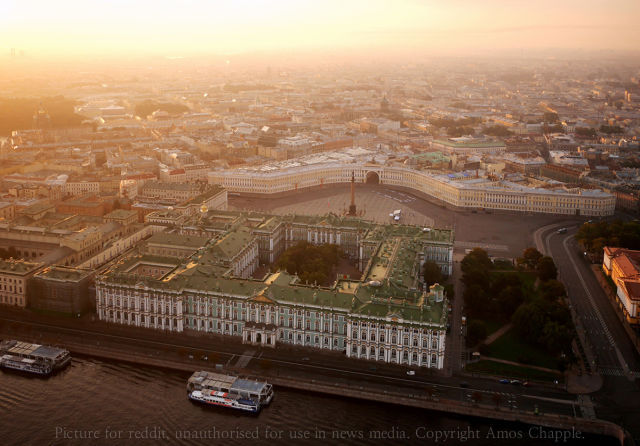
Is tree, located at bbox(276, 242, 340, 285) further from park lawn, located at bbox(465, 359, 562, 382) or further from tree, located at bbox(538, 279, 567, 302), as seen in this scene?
tree, located at bbox(538, 279, 567, 302)

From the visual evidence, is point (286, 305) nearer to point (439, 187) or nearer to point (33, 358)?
point (33, 358)

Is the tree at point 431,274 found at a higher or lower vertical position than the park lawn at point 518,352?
higher

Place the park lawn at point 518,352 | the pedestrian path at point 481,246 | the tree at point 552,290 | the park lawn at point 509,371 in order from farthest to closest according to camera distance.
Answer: the pedestrian path at point 481,246 → the tree at point 552,290 → the park lawn at point 518,352 → the park lawn at point 509,371

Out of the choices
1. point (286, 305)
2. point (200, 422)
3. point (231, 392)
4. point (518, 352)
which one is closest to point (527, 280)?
point (518, 352)

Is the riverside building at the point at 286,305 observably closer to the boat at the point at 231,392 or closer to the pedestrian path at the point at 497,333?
the pedestrian path at the point at 497,333

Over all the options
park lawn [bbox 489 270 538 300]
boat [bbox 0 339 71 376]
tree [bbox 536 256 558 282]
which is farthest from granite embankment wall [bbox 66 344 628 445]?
tree [bbox 536 256 558 282]

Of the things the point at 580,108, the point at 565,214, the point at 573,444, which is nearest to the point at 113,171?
the point at 565,214

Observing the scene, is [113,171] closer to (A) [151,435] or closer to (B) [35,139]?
(B) [35,139]

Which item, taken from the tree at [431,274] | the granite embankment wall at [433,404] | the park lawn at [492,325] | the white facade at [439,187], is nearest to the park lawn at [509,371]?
the granite embankment wall at [433,404]
